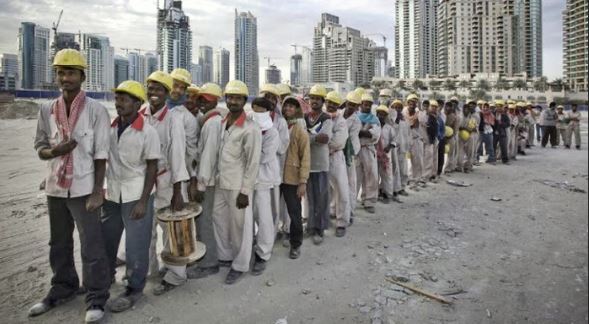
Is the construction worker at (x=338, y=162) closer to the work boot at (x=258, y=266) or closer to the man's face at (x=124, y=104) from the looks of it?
the work boot at (x=258, y=266)

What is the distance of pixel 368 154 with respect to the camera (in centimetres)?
596

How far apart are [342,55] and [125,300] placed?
88.7m

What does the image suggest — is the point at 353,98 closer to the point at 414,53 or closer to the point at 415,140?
the point at 415,140

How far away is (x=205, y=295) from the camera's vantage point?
10.6 feet

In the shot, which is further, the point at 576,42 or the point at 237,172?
the point at 237,172

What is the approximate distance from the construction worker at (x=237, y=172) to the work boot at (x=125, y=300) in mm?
803

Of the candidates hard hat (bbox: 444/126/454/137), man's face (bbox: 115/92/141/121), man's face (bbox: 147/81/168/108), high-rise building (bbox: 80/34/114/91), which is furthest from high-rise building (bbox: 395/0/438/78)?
man's face (bbox: 115/92/141/121)

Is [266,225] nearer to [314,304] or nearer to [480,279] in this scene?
[314,304]

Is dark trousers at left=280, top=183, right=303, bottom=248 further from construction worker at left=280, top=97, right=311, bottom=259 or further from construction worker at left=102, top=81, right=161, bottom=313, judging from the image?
construction worker at left=102, top=81, right=161, bottom=313

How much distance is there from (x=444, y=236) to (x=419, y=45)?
188 ft

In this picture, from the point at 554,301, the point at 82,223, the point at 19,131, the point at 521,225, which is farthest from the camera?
the point at 19,131

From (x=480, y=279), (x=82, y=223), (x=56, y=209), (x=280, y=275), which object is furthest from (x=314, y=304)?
(x=56, y=209)

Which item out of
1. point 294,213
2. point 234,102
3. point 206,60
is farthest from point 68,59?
point 206,60

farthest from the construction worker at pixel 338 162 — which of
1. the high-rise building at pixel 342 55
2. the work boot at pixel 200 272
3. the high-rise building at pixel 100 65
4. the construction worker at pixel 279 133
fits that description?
the high-rise building at pixel 342 55
